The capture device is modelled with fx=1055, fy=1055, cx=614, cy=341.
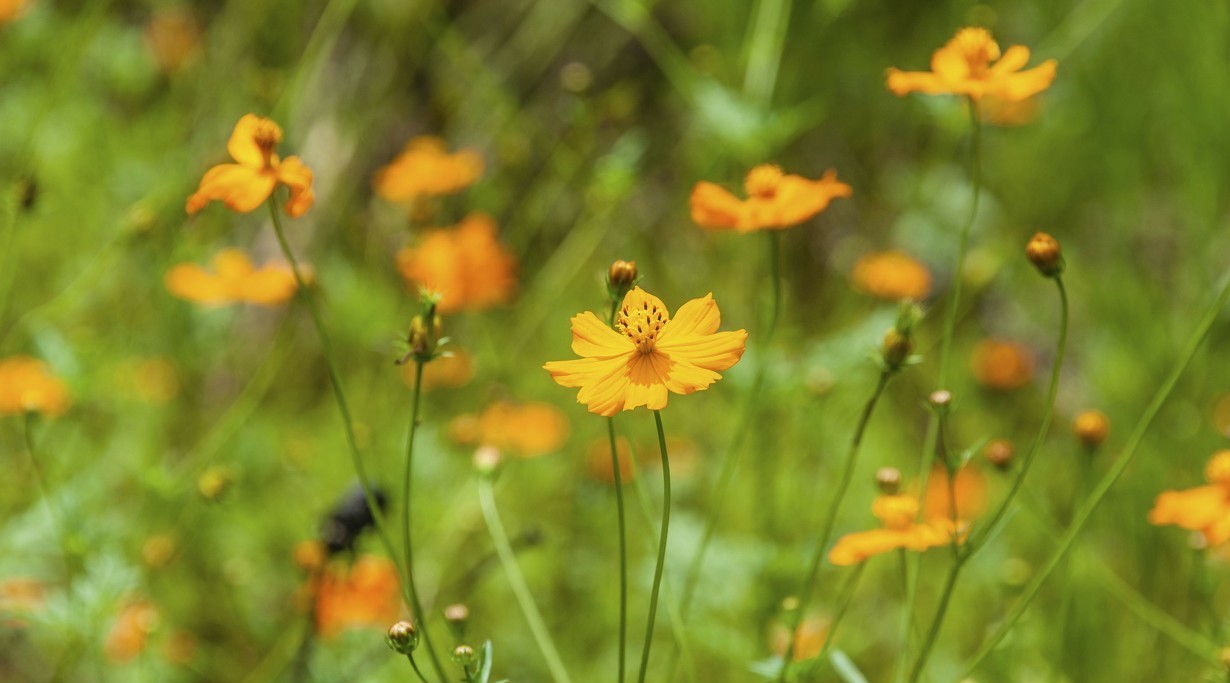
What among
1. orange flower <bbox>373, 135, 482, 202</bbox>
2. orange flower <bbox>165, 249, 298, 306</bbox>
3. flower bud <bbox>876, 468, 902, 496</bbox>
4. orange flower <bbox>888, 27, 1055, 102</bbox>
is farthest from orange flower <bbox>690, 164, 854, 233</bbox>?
orange flower <bbox>373, 135, 482, 202</bbox>

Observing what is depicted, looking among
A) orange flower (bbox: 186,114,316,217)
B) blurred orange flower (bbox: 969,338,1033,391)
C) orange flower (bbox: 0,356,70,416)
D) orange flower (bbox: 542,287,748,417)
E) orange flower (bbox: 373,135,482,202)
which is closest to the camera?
orange flower (bbox: 542,287,748,417)

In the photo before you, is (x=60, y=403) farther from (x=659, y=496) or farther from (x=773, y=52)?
(x=773, y=52)

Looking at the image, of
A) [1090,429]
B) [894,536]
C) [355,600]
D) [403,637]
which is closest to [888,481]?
[894,536]

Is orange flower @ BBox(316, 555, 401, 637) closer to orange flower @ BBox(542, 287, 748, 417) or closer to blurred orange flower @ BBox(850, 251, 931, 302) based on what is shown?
orange flower @ BBox(542, 287, 748, 417)

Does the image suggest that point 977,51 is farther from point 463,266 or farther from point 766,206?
point 463,266

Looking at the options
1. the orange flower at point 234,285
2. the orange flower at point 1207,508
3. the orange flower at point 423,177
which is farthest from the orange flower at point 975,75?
the orange flower at point 423,177

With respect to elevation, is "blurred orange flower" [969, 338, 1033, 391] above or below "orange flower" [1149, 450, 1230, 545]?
below
